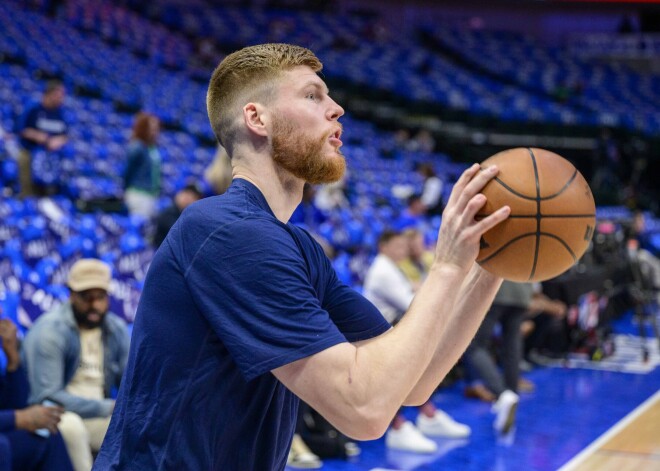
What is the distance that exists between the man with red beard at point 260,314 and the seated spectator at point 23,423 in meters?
2.68

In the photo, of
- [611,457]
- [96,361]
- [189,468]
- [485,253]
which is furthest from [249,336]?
[611,457]

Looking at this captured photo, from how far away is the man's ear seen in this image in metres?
1.89

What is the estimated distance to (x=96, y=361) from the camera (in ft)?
16.3

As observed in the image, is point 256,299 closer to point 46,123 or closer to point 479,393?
point 479,393

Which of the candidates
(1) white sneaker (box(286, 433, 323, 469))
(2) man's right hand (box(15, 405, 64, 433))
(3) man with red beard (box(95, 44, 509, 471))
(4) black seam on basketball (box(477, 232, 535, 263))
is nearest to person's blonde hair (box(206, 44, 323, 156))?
(3) man with red beard (box(95, 44, 509, 471))

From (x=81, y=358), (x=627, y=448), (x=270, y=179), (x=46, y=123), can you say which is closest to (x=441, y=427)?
(x=627, y=448)

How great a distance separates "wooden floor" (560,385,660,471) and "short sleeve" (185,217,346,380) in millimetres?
4813

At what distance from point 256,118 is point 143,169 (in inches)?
250

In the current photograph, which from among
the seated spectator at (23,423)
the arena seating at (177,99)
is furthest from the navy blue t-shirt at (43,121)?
the seated spectator at (23,423)

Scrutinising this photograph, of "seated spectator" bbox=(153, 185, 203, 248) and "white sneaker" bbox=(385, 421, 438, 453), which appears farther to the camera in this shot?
"seated spectator" bbox=(153, 185, 203, 248)

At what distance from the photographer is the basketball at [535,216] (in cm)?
193

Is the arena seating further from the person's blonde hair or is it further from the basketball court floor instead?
the person's blonde hair

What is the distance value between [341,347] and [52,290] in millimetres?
4420

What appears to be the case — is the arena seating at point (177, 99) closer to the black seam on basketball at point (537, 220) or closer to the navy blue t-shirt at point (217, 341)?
the navy blue t-shirt at point (217, 341)
